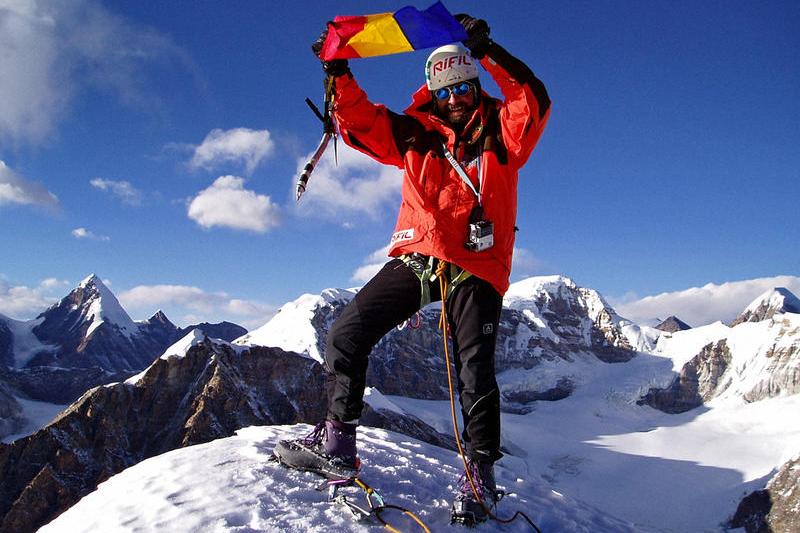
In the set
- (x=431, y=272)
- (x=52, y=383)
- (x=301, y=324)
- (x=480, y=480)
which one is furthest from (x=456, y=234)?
(x=52, y=383)

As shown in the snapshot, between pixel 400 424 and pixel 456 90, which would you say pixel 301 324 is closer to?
pixel 400 424

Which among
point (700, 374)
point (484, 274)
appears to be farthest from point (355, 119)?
point (700, 374)

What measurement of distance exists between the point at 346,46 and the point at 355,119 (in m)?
0.69

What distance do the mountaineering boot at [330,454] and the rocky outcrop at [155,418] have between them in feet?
255

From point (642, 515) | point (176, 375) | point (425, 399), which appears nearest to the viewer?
point (176, 375)

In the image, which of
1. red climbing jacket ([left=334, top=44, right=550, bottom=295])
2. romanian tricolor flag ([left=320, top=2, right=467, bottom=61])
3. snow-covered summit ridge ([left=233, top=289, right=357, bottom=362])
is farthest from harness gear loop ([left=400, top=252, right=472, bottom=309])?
snow-covered summit ridge ([left=233, top=289, right=357, bottom=362])

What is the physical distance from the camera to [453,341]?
5031mm

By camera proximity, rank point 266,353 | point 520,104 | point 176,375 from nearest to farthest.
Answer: point 520,104 < point 176,375 < point 266,353

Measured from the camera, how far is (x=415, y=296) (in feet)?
16.4

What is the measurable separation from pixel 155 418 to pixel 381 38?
9061 centimetres

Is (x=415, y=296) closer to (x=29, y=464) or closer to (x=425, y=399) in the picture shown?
(x=29, y=464)

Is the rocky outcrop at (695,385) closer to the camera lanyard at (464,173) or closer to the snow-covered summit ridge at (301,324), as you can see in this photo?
the snow-covered summit ridge at (301,324)

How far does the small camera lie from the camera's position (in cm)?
470

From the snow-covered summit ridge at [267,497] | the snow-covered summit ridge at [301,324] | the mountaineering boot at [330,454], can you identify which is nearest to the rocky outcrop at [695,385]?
the snow-covered summit ridge at [301,324]
